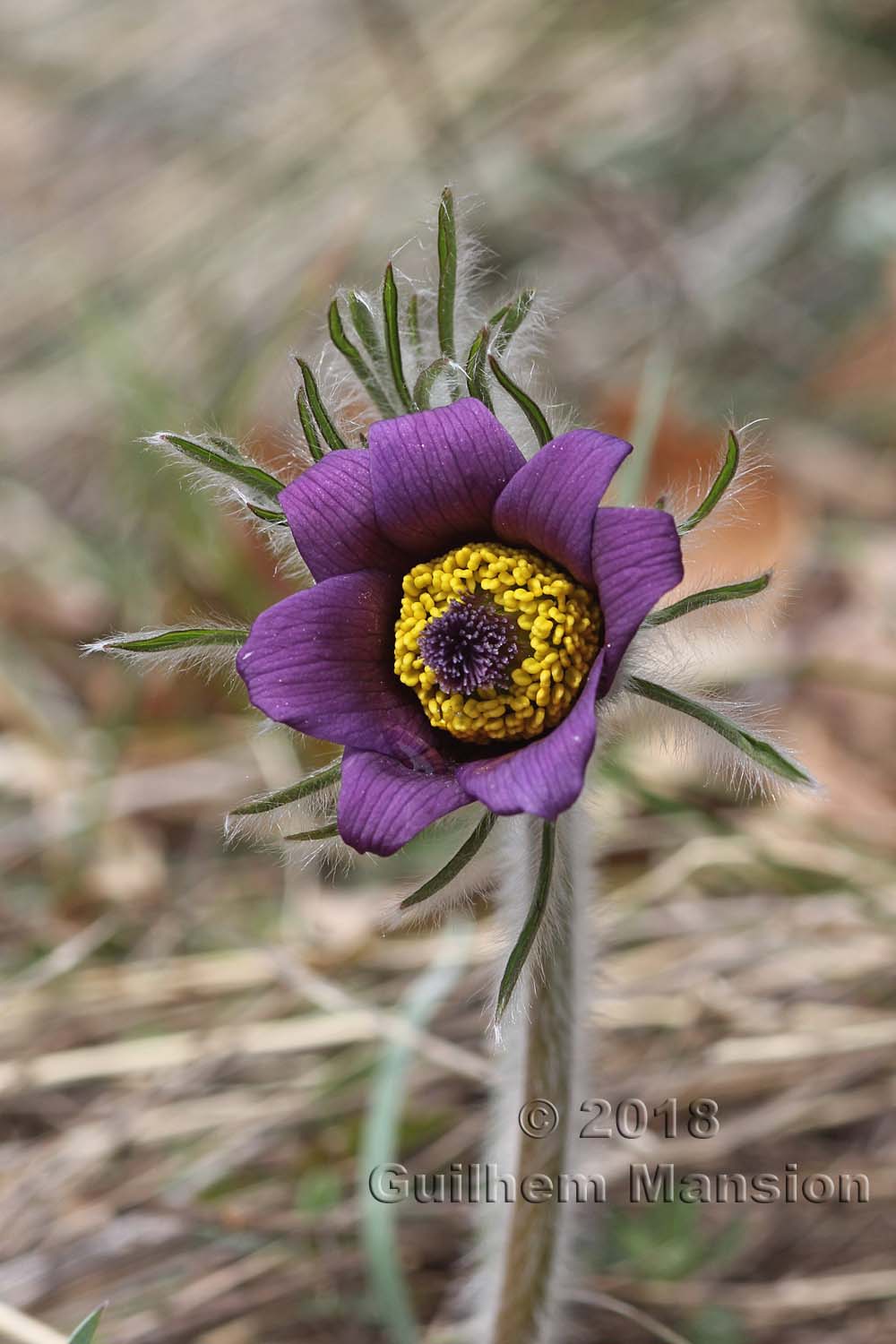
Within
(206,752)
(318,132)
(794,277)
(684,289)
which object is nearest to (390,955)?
(206,752)

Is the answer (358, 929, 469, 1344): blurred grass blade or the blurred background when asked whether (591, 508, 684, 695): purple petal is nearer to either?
the blurred background

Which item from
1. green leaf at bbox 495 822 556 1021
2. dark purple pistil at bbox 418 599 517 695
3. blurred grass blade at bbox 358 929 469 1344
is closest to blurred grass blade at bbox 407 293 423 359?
dark purple pistil at bbox 418 599 517 695

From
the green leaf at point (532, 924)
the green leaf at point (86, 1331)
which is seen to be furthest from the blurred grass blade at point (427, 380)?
the green leaf at point (86, 1331)

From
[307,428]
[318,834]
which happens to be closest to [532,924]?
[318,834]

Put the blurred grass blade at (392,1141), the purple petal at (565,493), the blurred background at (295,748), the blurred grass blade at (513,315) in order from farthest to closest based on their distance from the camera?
the blurred background at (295,748)
the blurred grass blade at (392,1141)
the blurred grass blade at (513,315)
the purple petal at (565,493)

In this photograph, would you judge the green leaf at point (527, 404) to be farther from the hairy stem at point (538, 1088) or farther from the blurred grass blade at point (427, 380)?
the hairy stem at point (538, 1088)

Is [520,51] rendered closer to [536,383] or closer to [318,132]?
[318,132]
